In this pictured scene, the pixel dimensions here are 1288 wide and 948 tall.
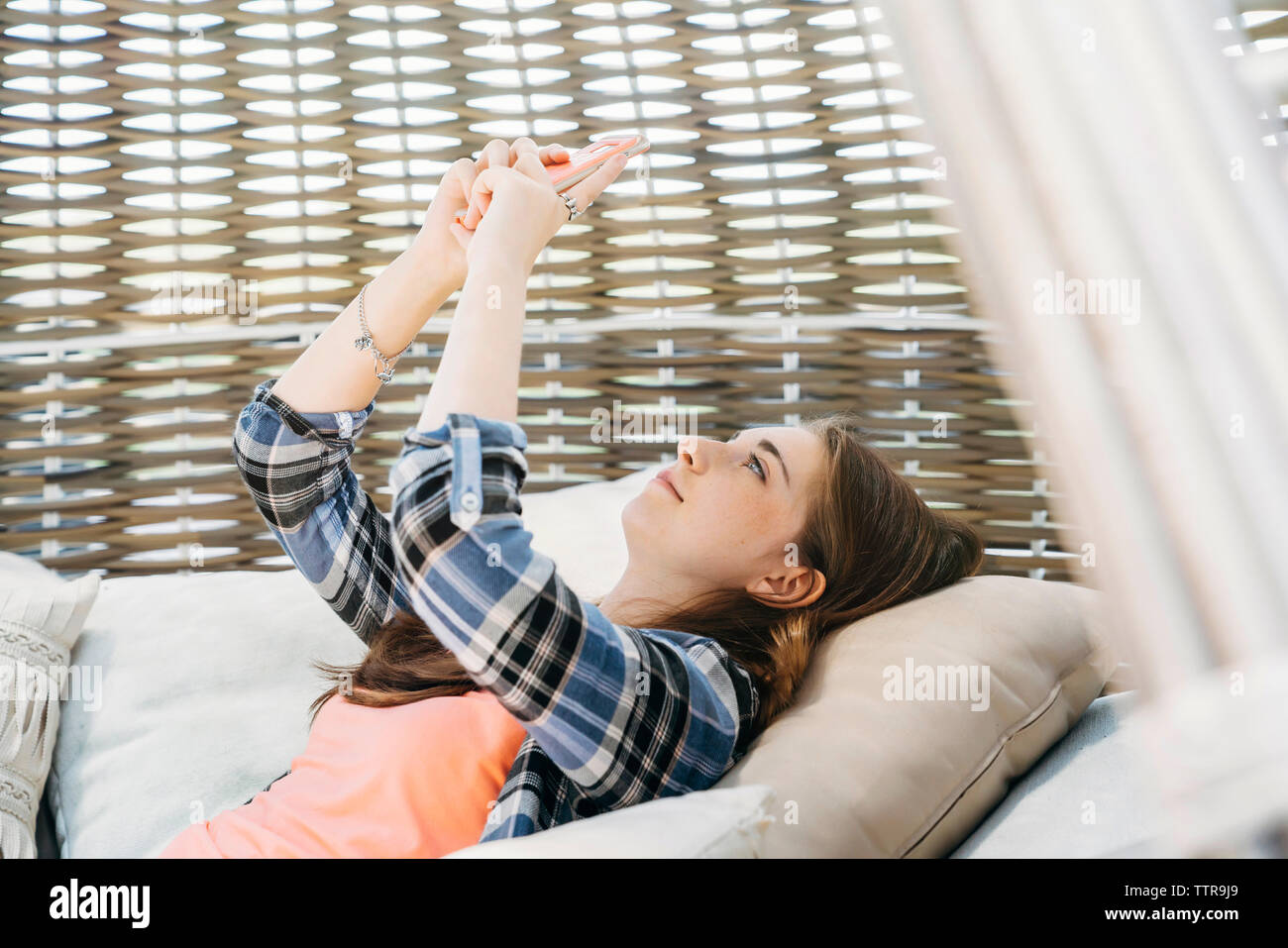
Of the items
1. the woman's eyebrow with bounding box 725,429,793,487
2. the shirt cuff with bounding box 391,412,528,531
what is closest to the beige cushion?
the woman's eyebrow with bounding box 725,429,793,487

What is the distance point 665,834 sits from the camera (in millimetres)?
588

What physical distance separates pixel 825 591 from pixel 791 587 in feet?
0.12

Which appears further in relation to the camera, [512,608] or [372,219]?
[372,219]

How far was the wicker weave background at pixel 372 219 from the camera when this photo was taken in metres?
1.45

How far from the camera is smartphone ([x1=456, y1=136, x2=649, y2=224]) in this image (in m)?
0.91

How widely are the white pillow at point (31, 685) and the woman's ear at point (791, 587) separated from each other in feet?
2.43

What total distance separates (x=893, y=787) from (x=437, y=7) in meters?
1.27

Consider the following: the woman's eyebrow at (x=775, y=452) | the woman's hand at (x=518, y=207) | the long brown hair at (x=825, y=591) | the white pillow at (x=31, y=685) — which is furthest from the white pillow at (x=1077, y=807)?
the white pillow at (x=31, y=685)

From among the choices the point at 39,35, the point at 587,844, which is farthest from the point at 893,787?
the point at 39,35

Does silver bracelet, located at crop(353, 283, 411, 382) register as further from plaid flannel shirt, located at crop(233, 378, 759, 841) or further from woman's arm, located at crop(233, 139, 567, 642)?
plaid flannel shirt, located at crop(233, 378, 759, 841)

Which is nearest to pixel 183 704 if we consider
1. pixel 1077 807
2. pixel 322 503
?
pixel 322 503

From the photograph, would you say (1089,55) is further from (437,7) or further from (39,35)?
(39,35)

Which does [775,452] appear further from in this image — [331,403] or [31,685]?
[31,685]

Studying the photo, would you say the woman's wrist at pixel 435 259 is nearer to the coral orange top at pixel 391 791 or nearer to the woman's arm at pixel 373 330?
the woman's arm at pixel 373 330
